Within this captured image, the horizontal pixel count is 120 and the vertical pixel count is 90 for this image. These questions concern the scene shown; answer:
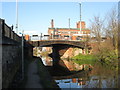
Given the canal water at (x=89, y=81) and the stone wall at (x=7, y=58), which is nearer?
the stone wall at (x=7, y=58)

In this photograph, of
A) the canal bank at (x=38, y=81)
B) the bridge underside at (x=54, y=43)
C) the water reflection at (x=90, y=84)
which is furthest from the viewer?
the bridge underside at (x=54, y=43)

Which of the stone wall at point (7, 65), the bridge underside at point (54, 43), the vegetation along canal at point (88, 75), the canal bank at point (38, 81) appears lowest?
the vegetation along canal at point (88, 75)

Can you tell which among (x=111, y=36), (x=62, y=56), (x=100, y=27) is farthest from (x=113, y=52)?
(x=62, y=56)

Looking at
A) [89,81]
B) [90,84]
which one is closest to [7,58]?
[90,84]

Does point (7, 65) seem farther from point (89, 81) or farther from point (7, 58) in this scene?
point (89, 81)

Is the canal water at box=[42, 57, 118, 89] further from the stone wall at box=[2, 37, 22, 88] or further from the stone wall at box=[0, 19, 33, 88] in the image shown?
the stone wall at box=[2, 37, 22, 88]

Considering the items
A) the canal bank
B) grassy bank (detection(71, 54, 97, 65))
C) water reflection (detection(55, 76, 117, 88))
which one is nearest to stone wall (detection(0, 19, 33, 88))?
the canal bank

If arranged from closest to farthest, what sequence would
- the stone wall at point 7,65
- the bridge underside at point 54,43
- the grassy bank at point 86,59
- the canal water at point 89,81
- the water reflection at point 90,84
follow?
the stone wall at point 7,65 → the water reflection at point 90,84 → the canal water at point 89,81 → the grassy bank at point 86,59 → the bridge underside at point 54,43

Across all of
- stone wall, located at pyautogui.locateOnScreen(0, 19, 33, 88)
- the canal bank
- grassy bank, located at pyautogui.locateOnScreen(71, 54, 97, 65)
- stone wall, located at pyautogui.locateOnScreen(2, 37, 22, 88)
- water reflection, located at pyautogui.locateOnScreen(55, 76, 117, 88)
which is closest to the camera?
stone wall, located at pyautogui.locateOnScreen(0, 19, 33, 88)

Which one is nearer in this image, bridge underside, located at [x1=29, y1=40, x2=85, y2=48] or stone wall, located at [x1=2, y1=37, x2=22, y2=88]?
stone wall, located at [x1=2, y1=37, x2=22, y2=88]

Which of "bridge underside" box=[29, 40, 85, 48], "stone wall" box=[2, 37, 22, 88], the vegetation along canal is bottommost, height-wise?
the vegetation along canal

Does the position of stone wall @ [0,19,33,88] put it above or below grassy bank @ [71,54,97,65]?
above

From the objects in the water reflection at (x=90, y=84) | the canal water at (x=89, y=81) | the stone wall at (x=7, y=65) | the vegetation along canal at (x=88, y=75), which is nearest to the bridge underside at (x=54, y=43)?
the vegetation along canal at (x=88, y=75)

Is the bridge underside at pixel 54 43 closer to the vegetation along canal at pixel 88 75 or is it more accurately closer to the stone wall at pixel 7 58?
the vegetation along canal at pixel 88 75
